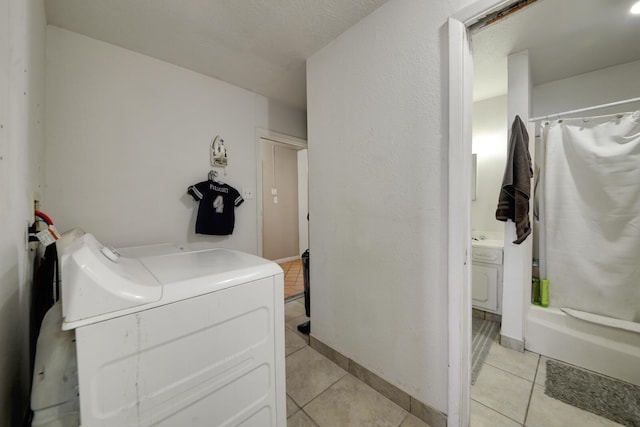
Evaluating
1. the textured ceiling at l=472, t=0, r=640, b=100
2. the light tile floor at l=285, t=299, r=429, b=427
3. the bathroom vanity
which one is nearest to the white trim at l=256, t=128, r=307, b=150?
the textured ceiling at l=472, t=0, r=640, b=100

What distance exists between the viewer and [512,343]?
1772 millimetres

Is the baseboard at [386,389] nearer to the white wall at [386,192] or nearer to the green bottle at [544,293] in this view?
the white wall at [386,192]

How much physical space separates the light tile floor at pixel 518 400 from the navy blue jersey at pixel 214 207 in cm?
220

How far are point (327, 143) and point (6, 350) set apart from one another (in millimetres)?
1683

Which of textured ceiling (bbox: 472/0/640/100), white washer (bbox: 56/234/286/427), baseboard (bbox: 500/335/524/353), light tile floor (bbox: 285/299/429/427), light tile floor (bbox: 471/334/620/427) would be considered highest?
textured ceiling (bbox: 472/0/640/100)

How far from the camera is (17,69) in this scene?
0.78m

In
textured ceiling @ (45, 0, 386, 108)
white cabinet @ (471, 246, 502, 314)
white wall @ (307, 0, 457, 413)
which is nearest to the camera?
white wall @ (307, 0, 457, 413)

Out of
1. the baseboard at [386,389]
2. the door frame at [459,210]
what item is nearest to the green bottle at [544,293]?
the door frame at [459,210]

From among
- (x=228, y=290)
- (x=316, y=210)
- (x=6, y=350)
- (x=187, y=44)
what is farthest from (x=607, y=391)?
(x=187, y=44)

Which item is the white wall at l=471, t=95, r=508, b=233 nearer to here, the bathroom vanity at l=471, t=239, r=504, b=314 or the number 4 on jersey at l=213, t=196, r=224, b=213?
the bathroom vanity at l=471, t=239, r=504, b=314

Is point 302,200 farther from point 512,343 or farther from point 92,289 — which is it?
point 92,289

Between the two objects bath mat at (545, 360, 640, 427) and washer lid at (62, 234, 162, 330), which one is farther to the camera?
bath mat at (545, 360, 640, 427)

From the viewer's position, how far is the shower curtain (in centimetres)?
154

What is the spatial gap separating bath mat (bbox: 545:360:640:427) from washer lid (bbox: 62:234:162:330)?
7.18 feet
